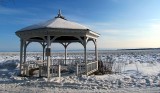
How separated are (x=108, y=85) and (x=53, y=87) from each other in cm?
283

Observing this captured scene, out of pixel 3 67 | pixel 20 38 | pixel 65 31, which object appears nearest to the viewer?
pixel 65 31

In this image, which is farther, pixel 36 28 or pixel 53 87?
pixel 36 28

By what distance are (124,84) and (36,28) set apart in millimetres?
6804

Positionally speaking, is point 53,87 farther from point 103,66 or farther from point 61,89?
point 103,66

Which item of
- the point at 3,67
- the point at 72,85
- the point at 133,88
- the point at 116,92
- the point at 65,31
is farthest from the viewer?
the point at 3,67

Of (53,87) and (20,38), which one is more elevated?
(20,38)

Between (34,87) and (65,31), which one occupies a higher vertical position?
(65,31)

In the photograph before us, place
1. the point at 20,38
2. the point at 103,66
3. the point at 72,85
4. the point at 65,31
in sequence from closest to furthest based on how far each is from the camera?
1. the point at 72,85
2. the point at 65,31
3. the point at 20,38
4. the point at 103,66

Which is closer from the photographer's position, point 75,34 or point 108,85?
point 108,85

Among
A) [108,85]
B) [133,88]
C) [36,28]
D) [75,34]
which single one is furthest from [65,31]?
[133,88]

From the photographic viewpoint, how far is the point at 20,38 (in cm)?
1773

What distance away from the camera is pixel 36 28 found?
52.1 feet

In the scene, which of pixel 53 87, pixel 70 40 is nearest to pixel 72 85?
pixel 53 87

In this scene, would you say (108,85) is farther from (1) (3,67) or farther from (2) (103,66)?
(1) (3,67)
